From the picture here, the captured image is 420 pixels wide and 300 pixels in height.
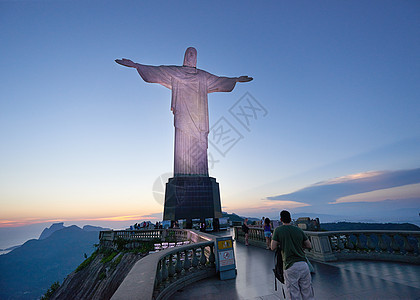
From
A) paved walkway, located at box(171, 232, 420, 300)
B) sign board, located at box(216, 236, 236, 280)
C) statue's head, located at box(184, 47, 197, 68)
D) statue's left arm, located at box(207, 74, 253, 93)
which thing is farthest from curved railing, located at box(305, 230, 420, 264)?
statue's head, located at box(184, 47, 197, 68)

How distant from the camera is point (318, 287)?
16.8 feet

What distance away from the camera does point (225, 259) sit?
249 inches

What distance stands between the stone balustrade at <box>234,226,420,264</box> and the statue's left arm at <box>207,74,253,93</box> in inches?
953

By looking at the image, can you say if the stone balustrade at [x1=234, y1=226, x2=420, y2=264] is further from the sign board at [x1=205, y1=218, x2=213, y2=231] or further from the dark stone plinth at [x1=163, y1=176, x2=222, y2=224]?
the dark stone plinth at [x1=163, y1=176, x2=222, y2=224]

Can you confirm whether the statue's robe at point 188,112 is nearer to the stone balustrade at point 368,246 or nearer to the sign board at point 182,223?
the sign board at point 182,223

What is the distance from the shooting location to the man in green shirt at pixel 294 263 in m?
3.24

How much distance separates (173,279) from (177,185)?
17.8 metres

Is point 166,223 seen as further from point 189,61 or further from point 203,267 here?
point 189,61

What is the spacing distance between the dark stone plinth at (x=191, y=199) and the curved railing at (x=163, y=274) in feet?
46.1

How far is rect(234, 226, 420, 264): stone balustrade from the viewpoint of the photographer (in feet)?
22.1

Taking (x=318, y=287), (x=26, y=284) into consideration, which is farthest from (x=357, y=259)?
(x=26, y=284)

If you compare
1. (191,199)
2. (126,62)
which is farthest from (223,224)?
(126,62)

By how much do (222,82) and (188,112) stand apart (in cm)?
724

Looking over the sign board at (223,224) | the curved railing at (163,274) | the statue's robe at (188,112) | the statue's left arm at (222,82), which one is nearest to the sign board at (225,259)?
the curved railing at (163,274)
